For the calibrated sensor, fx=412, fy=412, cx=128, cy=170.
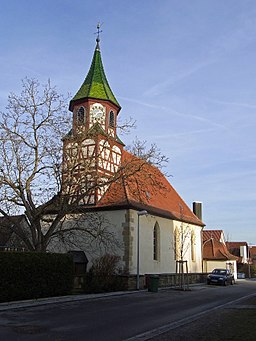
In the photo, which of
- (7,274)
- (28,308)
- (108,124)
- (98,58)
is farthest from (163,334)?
(98,58)

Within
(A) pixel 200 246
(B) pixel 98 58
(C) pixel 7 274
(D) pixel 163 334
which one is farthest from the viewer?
(A) pixel 200 246

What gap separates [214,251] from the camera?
154 feet

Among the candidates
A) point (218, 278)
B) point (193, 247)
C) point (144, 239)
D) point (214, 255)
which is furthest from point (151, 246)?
point (214, 255)

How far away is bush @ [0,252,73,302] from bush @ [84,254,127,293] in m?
2.26

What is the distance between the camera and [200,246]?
40.0m

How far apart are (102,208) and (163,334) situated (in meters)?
17.7

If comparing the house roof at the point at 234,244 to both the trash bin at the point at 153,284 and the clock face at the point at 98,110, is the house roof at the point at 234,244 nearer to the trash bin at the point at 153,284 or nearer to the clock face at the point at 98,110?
the clock face at the point at 98,110

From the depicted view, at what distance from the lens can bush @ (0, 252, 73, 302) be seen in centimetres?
1800

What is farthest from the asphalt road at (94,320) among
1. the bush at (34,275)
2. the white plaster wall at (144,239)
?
the white plaster wall at (144,239)

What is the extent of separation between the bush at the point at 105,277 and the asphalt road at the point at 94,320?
211 inches

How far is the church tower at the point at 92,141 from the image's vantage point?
2316cm

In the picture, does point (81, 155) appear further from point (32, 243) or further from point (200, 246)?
point (200, 246)

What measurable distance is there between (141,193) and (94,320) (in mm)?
17173

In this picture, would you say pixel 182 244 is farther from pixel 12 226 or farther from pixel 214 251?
pixel 214 251
